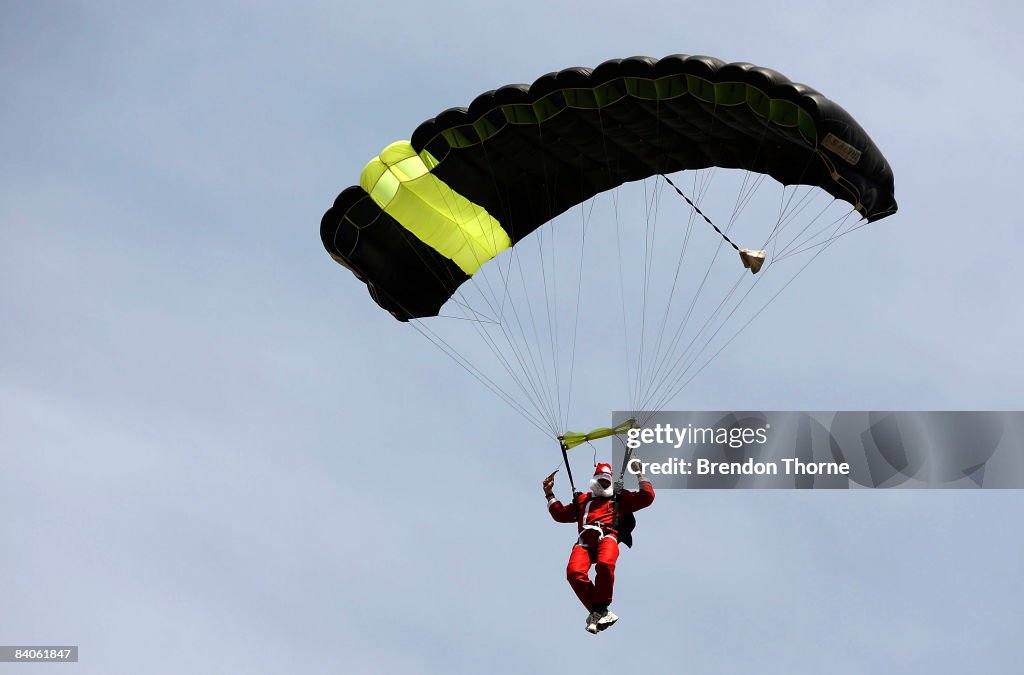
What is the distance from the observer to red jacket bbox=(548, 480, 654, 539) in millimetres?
15836

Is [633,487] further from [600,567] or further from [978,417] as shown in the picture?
[978,417]

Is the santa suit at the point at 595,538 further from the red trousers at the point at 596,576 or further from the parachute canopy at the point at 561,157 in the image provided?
the parachute canopy at the point at 561,157

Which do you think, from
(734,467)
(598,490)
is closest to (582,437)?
(598,490)

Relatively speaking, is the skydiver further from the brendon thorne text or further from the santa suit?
the brendon thorne text

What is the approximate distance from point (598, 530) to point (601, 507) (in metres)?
0.34

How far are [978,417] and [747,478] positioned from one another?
4.02 meters

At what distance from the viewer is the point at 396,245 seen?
18.5 m

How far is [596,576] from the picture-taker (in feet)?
50.6

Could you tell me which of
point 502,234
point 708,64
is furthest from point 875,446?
point 708,64

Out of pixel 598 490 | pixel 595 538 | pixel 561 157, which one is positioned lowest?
pixel 595 538

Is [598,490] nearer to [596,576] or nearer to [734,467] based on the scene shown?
[596,576]

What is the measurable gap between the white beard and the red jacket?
0.16 feet

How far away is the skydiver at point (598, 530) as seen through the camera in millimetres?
15422

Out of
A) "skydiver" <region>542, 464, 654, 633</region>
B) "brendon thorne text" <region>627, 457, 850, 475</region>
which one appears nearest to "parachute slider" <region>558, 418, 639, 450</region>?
"skydiver" <region>542, 464, 654, 633</region>
